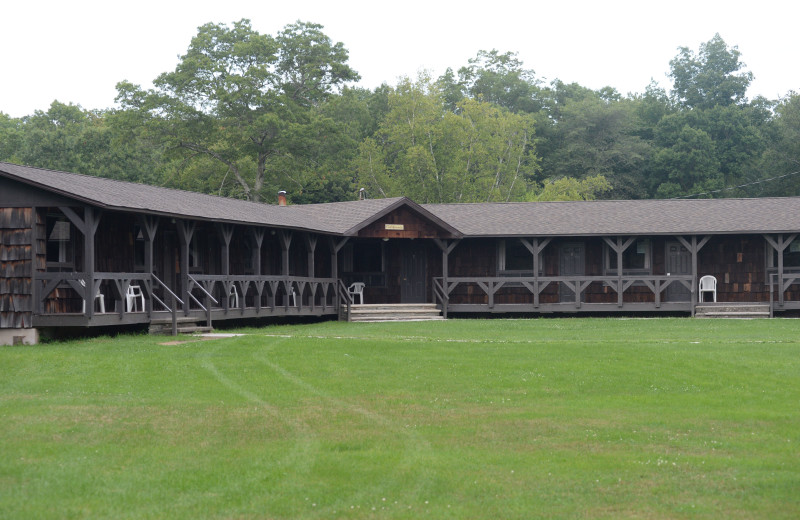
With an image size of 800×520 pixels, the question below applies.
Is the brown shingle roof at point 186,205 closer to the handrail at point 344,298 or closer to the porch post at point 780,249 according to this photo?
the handrail at point 344,298

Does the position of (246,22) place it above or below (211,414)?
above

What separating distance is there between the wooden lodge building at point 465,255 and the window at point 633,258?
0.15 feet

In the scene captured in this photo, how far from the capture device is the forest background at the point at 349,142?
54.8m

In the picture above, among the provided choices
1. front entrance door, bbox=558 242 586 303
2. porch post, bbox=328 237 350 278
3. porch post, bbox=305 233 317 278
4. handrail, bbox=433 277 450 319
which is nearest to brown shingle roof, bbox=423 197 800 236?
front entrance door, bbox=558 242 586 303

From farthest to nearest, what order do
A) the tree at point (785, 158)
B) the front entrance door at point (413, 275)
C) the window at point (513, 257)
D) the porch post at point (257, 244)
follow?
the tree at point (785, 158) < the front entrance door at point (413, 275) < the window at point (513, 257) < the porch post at point (257, 244)

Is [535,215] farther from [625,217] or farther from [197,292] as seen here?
[197,292]

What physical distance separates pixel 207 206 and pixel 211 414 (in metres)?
15.1

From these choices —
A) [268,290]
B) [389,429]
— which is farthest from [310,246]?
[389,429]

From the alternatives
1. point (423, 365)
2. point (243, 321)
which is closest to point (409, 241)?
point (243, 321)

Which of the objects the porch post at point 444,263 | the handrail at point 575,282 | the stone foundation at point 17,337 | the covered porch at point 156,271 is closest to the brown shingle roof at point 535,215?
the porch post at point 444,263

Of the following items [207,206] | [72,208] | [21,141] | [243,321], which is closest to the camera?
[72,208]

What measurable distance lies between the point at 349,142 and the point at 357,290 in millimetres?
24853

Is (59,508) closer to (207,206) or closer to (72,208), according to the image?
(72,208)

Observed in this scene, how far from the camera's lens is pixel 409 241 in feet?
113
